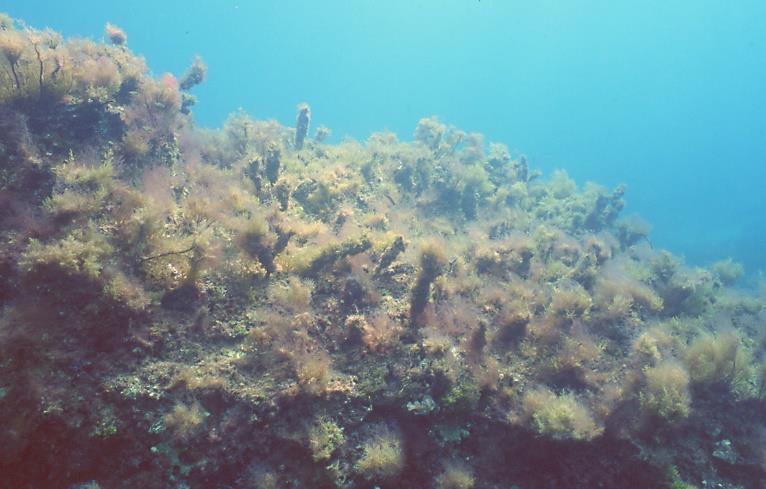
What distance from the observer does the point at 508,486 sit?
19.7 feet

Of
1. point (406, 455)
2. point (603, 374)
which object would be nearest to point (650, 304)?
point (603, 374)

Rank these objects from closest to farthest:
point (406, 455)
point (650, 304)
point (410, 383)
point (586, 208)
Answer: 1. point (406, 455)
2. point (410, 383)
3. point (650, 304)
4. point (586, 208)

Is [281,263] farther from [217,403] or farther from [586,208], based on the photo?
[586,208]

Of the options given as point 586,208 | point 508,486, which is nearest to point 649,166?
point 586,208

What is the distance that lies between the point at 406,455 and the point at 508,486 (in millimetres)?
1670

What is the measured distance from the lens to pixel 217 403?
525 centimetres

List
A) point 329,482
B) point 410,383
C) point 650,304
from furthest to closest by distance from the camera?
1. point 650,304
2. point 410,383
3. point 329,482

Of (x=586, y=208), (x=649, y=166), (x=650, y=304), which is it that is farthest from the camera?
(x=649, y=166)

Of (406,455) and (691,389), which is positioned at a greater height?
(691,389)

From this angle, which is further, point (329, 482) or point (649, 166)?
point (649, 166)

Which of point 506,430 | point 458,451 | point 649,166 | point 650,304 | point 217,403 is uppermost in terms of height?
point 649,166

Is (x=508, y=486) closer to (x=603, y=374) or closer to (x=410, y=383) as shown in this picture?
(x=410, y=383)

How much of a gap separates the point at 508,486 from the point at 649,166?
119 m

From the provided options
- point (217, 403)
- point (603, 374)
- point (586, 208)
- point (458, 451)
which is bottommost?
point (217, 403)
